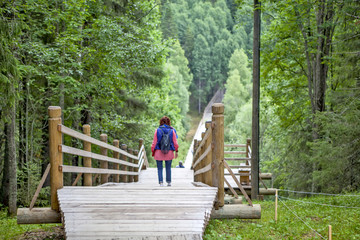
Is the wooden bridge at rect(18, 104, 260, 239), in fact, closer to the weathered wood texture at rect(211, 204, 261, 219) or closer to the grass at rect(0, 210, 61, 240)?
the weathered wood texture at rect(211, 204, 261, 219)

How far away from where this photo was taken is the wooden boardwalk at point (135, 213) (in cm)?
511

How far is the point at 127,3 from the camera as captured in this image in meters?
19.5

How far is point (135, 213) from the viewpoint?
18.8 feet

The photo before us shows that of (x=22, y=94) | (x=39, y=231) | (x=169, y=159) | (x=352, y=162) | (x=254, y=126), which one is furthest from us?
(x=22, y=94)

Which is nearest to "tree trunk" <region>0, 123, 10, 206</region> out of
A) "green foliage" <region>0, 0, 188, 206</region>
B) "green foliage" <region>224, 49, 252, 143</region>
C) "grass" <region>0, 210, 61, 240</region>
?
"grass" <region>0, 210, 61, 240</region>

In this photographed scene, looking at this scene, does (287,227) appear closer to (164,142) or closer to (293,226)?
(293,226)

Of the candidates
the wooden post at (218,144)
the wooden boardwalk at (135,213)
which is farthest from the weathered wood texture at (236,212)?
the wooden boardwalk at (135,213)

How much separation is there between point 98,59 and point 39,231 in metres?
10.8

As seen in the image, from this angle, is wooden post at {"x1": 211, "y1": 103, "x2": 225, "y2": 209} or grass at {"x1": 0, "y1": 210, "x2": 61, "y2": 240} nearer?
wooden post at {"x1": 211, "y1": 103, "x2": 225, "y2": 209}

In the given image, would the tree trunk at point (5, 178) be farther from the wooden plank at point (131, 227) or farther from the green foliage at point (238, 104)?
the green foliage at point (238, 104)

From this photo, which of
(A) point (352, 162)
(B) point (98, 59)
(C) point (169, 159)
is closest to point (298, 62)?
(A) point (352, 162)

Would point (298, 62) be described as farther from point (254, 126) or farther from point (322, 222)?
point (322, 222)

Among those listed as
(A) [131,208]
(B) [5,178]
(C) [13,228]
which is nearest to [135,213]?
(A) [131,208]

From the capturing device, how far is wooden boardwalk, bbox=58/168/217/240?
201 inches
